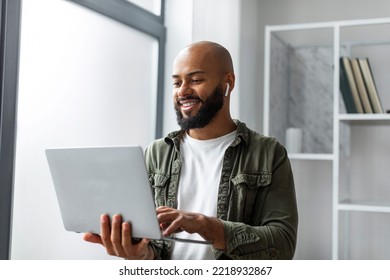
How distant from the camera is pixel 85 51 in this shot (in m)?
1.89

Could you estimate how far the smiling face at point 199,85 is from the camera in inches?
47.4

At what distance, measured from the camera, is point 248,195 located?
1.20m

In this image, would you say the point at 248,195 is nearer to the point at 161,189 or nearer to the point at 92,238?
the point at 161,189

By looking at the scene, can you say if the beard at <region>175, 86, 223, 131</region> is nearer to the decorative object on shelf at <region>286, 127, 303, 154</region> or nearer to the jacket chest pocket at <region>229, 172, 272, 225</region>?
the jacket chest pocket at <region>229, 172, 272, 225</region>

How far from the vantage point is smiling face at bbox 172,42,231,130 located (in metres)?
1.20

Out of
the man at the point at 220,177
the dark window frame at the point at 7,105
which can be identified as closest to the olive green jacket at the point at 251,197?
the man at the point at 220,177

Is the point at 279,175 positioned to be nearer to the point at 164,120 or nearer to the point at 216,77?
the point at 216,77

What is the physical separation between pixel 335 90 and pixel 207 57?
4.09ft

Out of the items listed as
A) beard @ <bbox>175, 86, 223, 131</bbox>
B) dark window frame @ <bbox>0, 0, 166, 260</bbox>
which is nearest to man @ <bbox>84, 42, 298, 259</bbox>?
beard @ <bbox>175, 86, 223, 131</bbox>

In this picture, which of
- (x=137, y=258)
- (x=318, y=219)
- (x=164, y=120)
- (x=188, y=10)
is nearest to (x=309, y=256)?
(x=318, y=219)

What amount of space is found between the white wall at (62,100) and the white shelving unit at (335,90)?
26.7 inches

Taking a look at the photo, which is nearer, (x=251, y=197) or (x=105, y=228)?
(x=105, y=228)

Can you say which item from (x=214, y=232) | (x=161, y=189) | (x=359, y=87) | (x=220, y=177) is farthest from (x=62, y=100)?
(x=359, y=87)

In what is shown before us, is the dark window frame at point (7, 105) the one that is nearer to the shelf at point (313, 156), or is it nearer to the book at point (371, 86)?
the shelf at point (313, 156)
